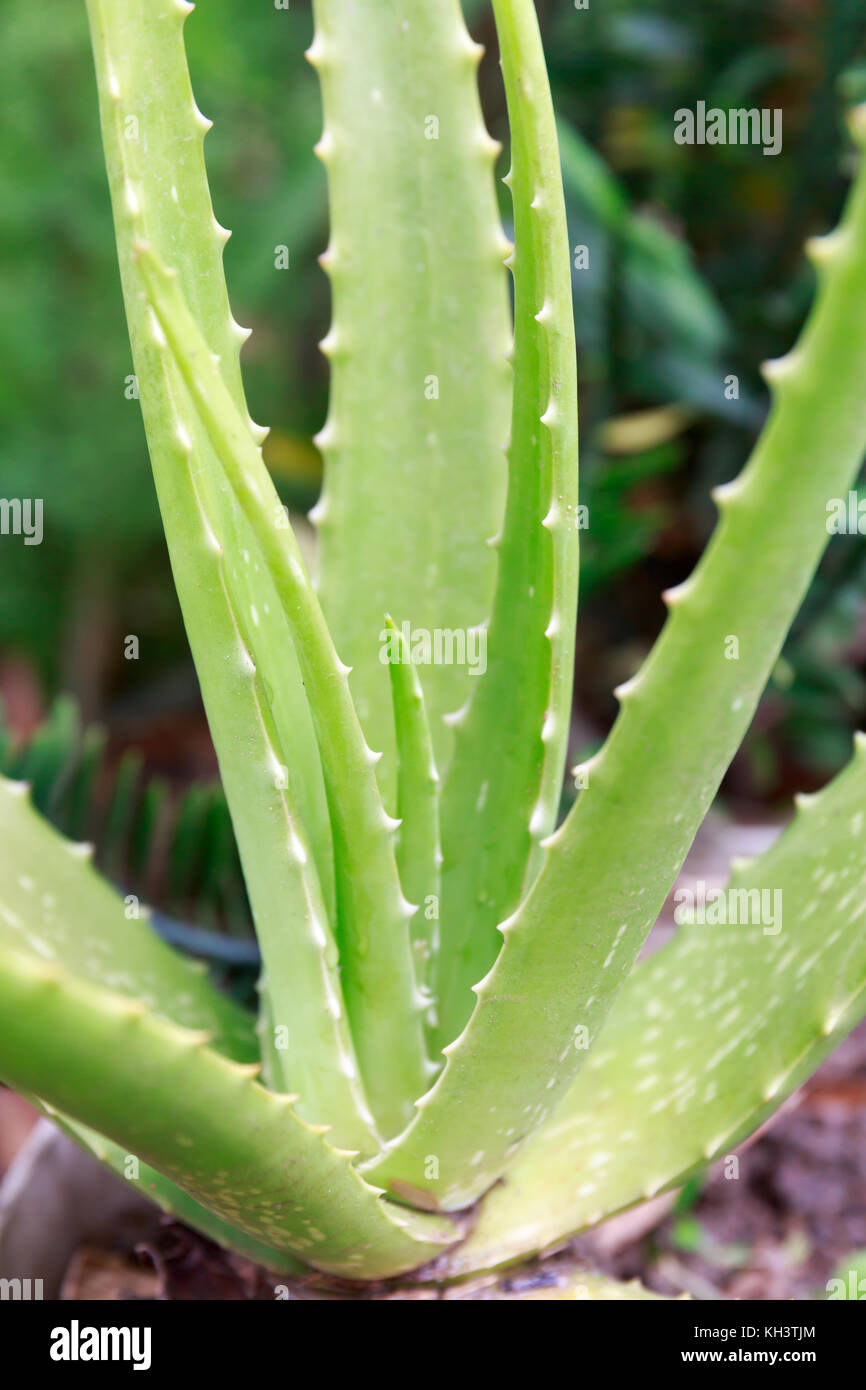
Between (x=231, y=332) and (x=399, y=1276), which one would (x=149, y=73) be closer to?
(x=231, y=332)

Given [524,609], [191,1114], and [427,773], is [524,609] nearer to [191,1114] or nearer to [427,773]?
[427,773]

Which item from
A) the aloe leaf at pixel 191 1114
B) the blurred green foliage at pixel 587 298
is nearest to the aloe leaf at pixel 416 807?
the aloe leaf at pixel 191 1114

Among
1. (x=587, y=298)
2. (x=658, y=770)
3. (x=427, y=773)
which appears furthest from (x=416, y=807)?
(x=587, y=298)

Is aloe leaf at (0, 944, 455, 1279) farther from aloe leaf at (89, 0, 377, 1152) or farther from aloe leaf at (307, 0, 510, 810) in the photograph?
aloe leaf at (307, 0, 510, 810)

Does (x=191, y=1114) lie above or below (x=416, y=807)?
below

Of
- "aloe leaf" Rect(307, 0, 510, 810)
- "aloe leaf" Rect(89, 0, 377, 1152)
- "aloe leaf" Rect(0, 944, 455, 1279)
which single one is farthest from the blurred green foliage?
"aloe leaf" Rect(0, 944, 455, 1279)

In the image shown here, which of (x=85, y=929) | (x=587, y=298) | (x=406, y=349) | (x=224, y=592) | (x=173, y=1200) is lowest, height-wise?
(x=173, y=1200)
